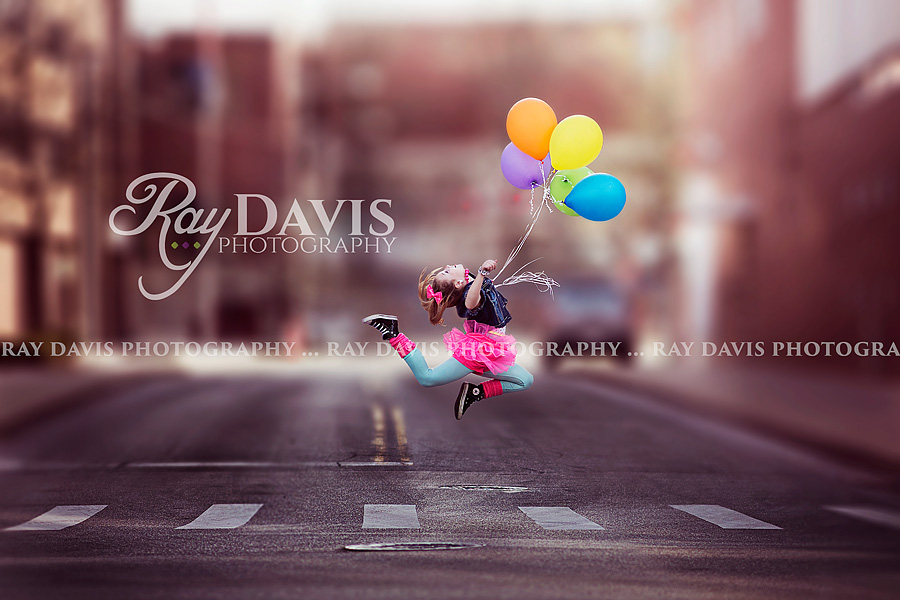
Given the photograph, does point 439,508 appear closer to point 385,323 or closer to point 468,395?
point 468,395

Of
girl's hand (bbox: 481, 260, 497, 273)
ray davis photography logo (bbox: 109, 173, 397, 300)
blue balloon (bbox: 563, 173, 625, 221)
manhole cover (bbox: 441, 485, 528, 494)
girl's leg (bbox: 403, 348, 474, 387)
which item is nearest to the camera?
girl's hand (bbox: 481, 260, 497, 273)

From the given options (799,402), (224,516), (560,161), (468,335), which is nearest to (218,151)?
(799,402)

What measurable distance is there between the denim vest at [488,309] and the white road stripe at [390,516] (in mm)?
2087

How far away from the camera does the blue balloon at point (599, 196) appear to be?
9969 mm

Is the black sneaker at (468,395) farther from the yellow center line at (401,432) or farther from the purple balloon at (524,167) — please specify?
the yellow center line at (401,432)

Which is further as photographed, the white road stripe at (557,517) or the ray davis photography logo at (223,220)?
the ray davis photography logo at (223,220)

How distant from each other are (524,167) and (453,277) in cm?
159

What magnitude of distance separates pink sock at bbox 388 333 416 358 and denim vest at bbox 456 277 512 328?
42cm

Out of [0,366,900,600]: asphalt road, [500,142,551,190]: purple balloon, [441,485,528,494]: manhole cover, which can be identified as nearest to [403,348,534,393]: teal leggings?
[0,366,900,600]: asphalt road

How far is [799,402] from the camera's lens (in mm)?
21578

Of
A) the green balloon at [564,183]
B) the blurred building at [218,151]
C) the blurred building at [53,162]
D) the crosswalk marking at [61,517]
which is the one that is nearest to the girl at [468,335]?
the green balloon at [564,183]

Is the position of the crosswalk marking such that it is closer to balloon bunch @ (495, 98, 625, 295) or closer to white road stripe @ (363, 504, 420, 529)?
white road stripe @ (363, 504, 420, 529)

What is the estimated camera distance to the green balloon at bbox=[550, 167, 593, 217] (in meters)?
10.4

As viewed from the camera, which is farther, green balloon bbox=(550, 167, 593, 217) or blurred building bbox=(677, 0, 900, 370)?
blurred building bbox=(677, 0, 900, 370)
